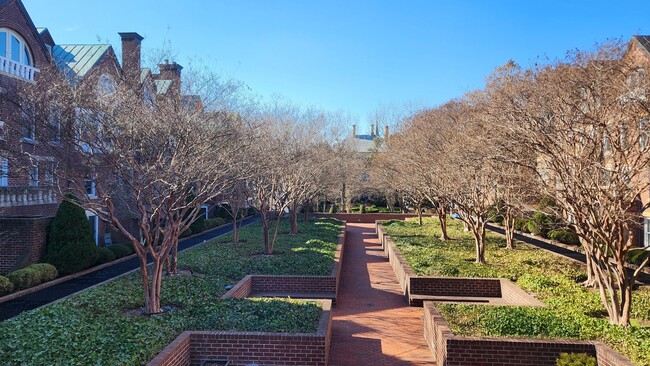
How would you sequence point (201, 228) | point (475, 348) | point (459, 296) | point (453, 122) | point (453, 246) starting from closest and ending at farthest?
point (475, 348)
point (459, 296)
point (453, 246)
point (453, 122)
point (201, 228)

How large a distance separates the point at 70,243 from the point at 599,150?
15.6 metres

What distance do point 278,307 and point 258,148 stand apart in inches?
344

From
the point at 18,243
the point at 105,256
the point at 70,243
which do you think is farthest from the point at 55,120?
the point at 105,256

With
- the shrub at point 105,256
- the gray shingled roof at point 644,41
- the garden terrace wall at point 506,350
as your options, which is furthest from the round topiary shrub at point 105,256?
the gray shingled roof at point 644,41

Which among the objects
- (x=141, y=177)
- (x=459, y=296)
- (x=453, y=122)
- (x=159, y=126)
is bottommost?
(x=459, y=296)

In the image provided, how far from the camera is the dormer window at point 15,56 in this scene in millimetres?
17125

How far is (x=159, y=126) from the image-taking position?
10.5m

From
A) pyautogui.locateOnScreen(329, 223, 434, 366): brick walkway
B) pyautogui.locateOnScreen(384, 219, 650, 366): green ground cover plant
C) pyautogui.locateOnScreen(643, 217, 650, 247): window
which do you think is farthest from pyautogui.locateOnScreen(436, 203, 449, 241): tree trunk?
pyautogui.locateOnScreen(643, 217, 650, 247): window

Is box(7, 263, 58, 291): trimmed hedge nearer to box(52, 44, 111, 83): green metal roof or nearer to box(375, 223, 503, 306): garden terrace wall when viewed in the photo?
box(375, 223, 503, 306): garden terrace wall

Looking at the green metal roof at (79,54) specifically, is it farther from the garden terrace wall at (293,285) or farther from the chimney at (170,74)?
the garden terrace wall at (293,285)

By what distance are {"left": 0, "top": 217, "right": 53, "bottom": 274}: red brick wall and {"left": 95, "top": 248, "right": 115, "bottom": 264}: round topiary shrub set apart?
2300mm

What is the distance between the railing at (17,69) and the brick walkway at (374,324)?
13.5 meters

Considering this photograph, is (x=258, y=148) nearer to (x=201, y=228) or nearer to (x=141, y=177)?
(x=141, y=177)

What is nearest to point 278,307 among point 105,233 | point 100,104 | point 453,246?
point 100,104
